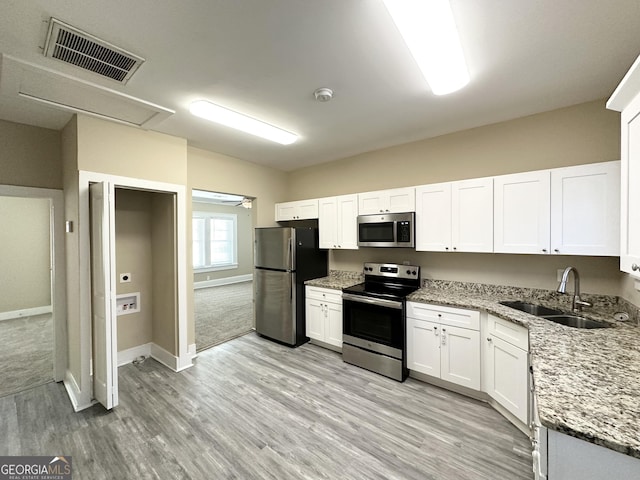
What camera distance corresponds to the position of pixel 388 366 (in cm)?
288

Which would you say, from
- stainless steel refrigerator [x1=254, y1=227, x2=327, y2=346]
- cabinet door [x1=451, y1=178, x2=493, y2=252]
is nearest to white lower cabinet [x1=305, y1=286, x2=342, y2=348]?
stainless steel refrigerator [x1=254, y1=227, x2=327, y2=346]

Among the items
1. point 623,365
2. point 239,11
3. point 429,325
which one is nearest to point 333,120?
point 239,11

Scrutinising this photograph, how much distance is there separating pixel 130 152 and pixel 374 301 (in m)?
3.09

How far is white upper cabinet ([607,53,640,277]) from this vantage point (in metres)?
1.30

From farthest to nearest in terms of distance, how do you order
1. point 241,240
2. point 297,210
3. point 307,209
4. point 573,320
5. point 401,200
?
1. point 241,240
2. point 297,210
3. point 307,209
4. point 401,200
5. point 573,320

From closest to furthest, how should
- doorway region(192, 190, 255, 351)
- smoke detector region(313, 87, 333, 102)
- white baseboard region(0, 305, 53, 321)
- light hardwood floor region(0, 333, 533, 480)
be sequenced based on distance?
light hardwood floor region(0, 333, 533, 480) < smoke detector region(313, 87, 333, 102) < white baseboard region(0, 305, 53, 321) < doorway region(192, 190, 255, 351)

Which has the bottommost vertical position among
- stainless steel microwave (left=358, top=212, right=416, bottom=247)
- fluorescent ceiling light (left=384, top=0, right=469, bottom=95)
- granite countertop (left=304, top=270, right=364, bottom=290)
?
granite countertop (left=304, top=270, right=364, bottom=290)

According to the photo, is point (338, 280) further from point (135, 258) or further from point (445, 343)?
point (135, 258)

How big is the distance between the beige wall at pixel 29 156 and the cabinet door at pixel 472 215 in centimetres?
437

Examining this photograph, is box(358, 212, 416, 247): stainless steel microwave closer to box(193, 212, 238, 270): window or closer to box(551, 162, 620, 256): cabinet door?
box(551, 162, 620, 256): cabinet door

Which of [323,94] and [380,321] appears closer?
[323,94]

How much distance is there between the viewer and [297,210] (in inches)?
167

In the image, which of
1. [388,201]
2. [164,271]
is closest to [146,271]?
[164,271]

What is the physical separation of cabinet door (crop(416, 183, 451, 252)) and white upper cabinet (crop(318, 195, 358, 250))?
2.82ft
